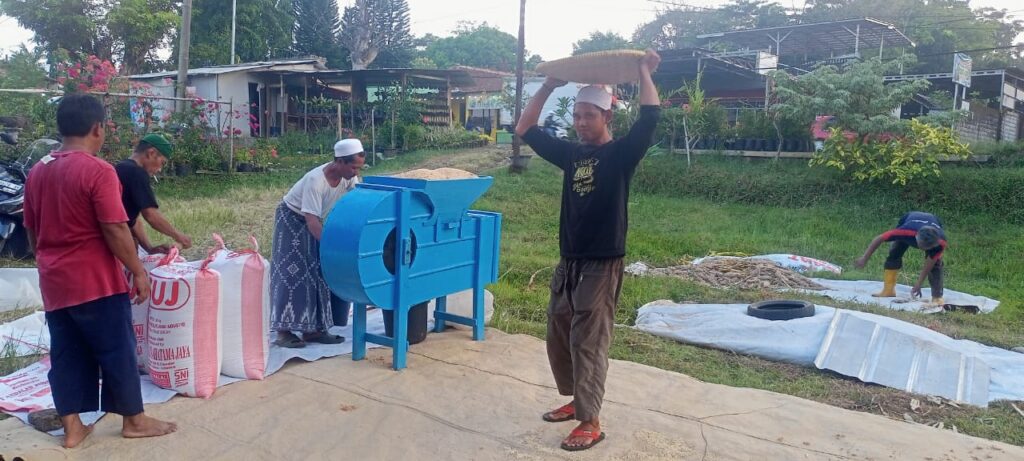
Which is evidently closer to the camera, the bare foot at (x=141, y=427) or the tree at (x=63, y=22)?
the bare foot at (x=141, y=427)

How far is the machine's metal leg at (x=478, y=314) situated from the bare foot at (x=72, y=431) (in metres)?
2.47

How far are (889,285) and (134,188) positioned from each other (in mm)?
6719

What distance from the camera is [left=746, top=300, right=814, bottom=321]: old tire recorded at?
5586 mm

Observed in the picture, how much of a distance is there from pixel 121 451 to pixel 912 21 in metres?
34.3

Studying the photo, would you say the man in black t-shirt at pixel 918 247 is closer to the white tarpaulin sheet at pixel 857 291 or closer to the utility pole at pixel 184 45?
the white tarpaulin sheet at pixel 857 291

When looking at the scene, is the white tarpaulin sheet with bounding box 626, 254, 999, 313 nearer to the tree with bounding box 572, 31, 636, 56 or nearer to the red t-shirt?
the red t-shirt

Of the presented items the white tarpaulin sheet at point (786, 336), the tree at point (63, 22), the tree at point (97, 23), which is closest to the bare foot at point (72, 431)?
the white tarpaulin sheet at point (786, 336)

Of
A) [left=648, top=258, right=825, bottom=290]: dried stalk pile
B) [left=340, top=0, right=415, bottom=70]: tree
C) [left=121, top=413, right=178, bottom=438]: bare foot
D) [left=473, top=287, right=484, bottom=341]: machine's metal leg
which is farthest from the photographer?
[left=340, top=0, right=415, bottom=70]: tree

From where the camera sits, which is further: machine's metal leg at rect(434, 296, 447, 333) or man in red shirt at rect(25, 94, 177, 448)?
machine's metal leg at rect(434, 296, 447, 333)

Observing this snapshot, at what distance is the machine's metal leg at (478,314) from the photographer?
5.08 meters

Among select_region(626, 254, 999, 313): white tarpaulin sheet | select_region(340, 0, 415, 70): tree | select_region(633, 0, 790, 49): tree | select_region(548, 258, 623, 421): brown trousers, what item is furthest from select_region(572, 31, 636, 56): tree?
select_region(548, 258, 623, 421): brown trousers

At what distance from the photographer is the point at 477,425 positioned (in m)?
3.64

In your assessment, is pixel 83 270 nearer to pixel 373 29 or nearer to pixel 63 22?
pixel 63 22

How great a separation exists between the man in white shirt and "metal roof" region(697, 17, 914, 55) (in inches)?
838
